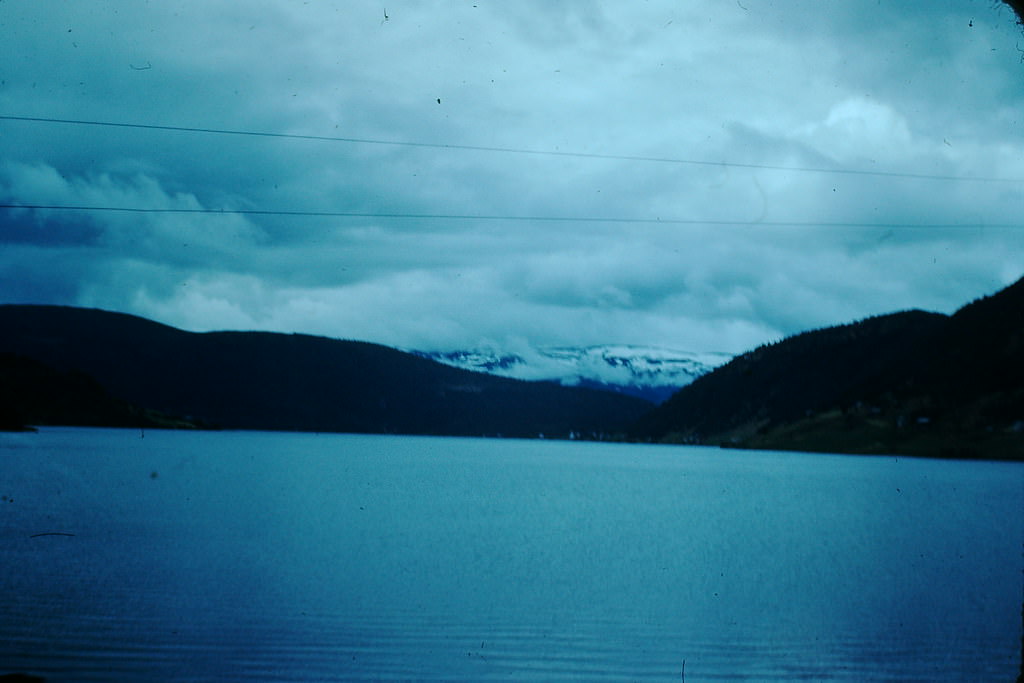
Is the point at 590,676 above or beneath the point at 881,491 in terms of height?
beneath

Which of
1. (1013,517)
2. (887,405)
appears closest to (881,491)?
(1013,517)

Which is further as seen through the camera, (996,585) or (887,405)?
(887,405)

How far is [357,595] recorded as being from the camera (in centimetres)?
2775

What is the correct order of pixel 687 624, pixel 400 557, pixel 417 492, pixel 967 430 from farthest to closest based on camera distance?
pixel 967 430, pixel 417 492, pixel 400 557, pixel 687 624

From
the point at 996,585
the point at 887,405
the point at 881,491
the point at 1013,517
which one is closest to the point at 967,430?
the point at 887,405

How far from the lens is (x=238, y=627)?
22812 mm

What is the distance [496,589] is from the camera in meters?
29.8

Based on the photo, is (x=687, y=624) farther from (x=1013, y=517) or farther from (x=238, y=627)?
(x=1013, y=517)

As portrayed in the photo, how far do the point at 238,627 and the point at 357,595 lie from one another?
531cm

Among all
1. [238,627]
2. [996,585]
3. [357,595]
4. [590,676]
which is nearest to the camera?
[590,676]

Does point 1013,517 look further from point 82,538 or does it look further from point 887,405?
point 887,405

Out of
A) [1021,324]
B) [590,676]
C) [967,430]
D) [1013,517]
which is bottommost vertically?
[590,676]

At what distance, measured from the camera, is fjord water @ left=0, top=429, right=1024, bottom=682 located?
20.5m

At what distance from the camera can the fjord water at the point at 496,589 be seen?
2055 centimetres
